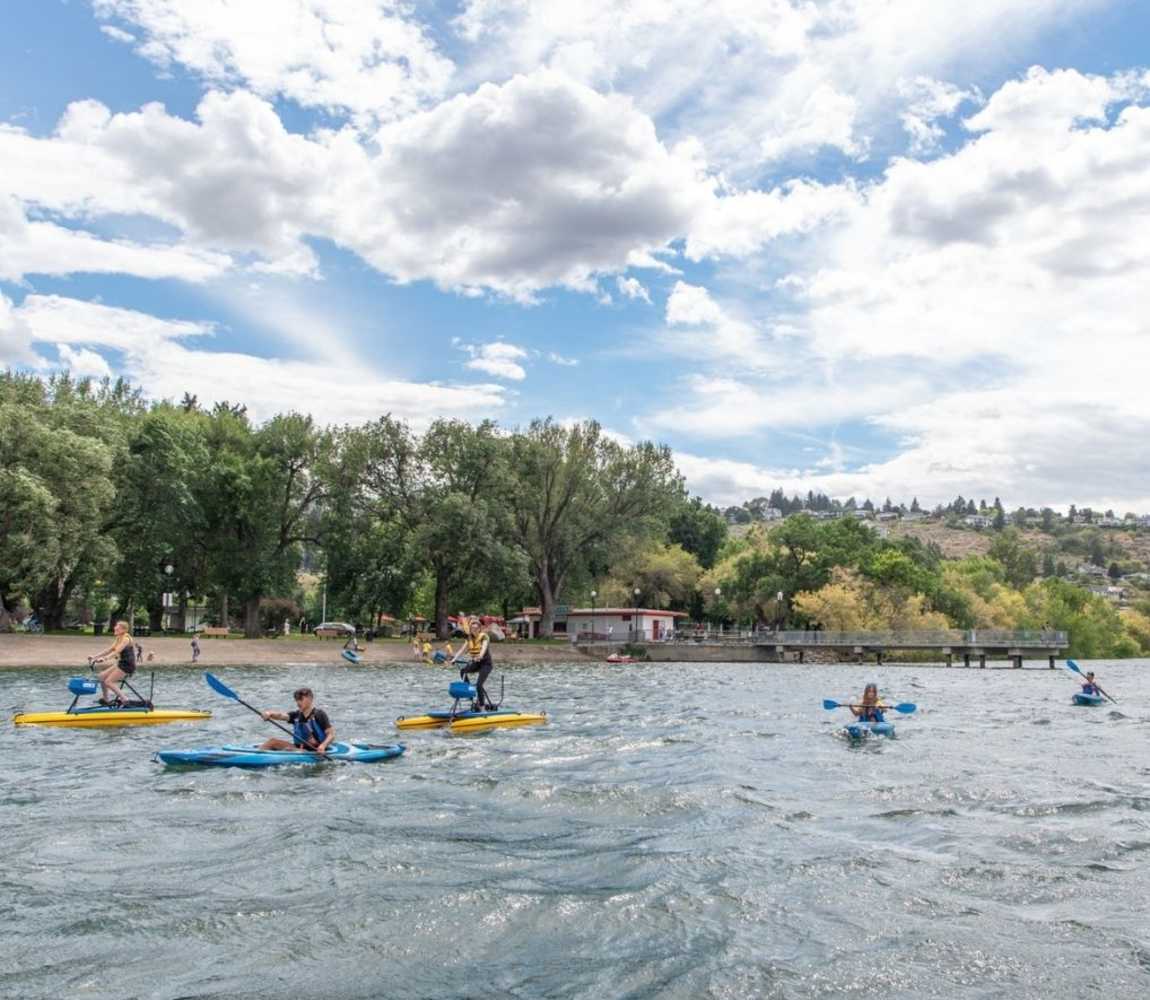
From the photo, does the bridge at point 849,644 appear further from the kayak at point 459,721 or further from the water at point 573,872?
the water at point 573,872

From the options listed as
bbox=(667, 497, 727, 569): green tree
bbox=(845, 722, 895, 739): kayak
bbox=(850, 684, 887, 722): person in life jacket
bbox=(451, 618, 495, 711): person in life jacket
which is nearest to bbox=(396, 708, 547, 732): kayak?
bbox=(451, 618, 495, 711): person in life jacket

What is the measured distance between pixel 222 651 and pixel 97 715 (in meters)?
34.3

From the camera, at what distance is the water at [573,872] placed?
320 inches

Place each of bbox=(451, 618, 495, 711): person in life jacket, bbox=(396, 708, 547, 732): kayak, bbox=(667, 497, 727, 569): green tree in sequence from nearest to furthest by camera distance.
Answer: bbox=(396, 708, 547, 732): kayak → bbox=(451, 618, 495, 711): person in life jacket → bbox=(667, 497, 727, 569): green tree

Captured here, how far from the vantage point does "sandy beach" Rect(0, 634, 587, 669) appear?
4603 cm

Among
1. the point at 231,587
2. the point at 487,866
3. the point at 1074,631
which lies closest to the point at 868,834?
the point at 487,866

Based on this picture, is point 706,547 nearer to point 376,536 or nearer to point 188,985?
point 376,536

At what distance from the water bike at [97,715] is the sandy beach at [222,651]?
22.4 metres

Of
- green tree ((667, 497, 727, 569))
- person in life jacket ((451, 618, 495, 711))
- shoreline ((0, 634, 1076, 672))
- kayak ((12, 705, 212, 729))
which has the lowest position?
shoreline ((0, 634, 1076, 672))

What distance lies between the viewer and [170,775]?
54.3 feet

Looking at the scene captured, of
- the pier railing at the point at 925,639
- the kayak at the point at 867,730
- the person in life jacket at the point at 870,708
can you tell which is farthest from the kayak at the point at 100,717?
the pier railing at the point at 925,639

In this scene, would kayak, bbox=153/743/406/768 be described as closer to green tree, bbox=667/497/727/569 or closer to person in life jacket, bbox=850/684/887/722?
person in life jacket, bbox=850/684/887/722

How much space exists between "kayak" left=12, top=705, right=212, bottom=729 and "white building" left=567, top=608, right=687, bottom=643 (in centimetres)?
6075

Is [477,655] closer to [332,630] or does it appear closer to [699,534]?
[332,630]
